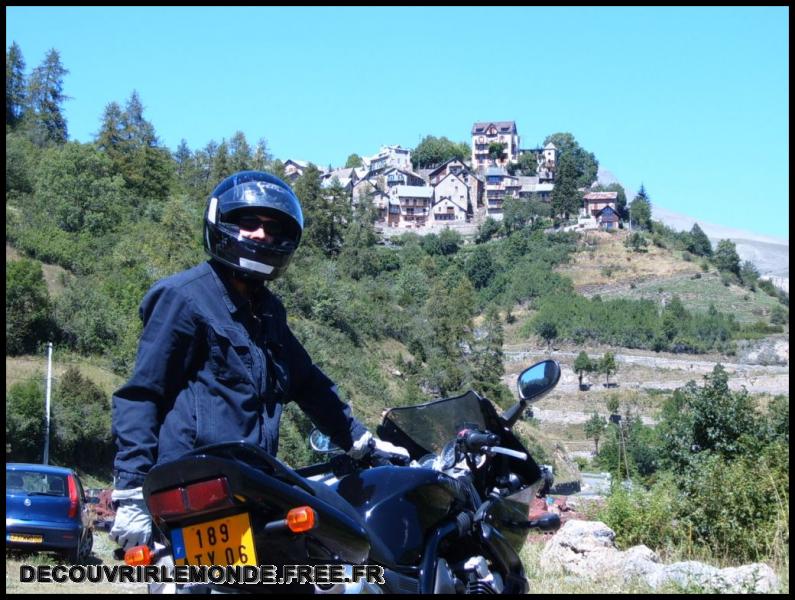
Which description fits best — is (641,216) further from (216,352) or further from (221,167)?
(216,352)

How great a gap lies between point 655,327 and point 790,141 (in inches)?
5336

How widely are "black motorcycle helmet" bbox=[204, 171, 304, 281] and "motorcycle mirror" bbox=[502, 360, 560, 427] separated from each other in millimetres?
1244

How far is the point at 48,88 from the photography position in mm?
117688

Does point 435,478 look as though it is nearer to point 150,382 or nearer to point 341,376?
point 150,382

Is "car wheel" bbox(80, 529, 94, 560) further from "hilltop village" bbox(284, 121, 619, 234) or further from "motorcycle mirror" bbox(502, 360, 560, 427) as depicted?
"hilltop village" bbox(284, 121, 619, 234)

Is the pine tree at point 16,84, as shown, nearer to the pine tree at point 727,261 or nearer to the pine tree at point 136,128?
the pine tree at point 136,128

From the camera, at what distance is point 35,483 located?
13.3m

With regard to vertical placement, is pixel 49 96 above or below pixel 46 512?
above

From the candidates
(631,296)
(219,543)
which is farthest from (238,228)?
(631,296)

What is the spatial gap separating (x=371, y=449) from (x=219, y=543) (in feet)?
3.97

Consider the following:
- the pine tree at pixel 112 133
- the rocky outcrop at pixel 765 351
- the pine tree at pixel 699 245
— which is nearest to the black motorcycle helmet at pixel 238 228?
the pine tree at pixel 112 133

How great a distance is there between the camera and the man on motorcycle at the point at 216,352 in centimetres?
341

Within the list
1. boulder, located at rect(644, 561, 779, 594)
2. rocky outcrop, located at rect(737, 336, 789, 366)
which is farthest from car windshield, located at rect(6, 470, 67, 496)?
rocky outcrop, located at rect(737, 336, 789, 366)

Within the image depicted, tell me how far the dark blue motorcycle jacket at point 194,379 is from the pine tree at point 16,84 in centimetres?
11380
